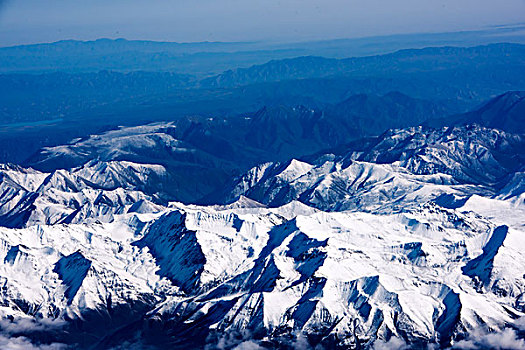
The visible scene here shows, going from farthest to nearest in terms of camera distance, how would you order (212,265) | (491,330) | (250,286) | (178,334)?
(212,265) → (250,286) → (178,334) → (491,330)

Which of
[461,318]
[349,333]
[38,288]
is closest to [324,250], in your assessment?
[349,333]

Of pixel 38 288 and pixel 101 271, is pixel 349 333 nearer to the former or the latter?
pixel 101 271

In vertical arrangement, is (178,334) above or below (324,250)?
below

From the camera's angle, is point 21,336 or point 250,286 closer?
point 21,336

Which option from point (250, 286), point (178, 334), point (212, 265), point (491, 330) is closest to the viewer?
point (491, 330)

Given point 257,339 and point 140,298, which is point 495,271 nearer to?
point 257,339

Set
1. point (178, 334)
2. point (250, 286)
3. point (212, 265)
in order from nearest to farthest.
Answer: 1. point (178, 334)
2. point (250, 286)
3. point (212, 265)

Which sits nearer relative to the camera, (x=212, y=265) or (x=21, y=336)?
(x=21, y=336)

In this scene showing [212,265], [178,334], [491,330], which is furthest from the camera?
[212,265]

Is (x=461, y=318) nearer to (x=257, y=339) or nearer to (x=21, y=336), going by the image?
(x=257, y=339)

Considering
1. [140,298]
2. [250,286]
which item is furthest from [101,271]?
[250,286]
